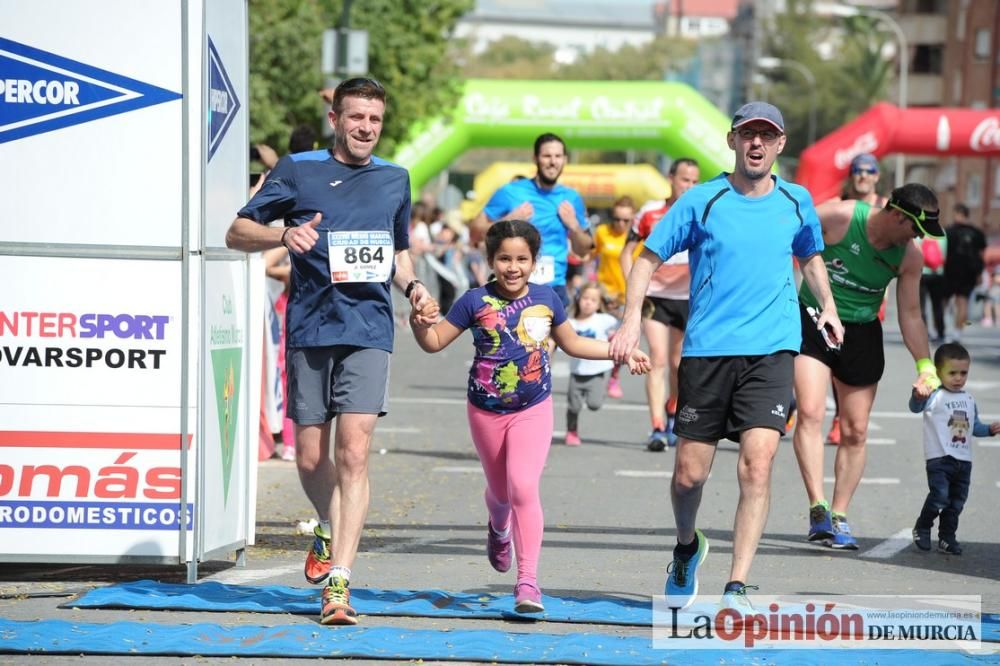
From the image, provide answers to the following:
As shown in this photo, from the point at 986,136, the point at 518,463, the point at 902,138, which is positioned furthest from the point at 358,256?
the point at 986,136

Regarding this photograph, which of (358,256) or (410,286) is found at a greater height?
(358,256)

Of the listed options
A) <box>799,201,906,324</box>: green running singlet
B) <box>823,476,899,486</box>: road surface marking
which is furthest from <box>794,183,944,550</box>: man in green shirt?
<box>823,476,899,486</box>: road surface marking

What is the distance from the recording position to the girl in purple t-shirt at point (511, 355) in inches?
281

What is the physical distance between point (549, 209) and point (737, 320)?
458cm

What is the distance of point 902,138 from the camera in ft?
109

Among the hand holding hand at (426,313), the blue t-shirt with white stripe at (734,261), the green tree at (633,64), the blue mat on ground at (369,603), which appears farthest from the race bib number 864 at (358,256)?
the green tree at (633,64)

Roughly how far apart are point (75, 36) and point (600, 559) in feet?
11.2

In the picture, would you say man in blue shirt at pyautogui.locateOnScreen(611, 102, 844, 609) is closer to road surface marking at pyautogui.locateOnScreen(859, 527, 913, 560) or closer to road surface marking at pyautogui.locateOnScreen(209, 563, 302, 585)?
road surface marking at pyautogui.locateOnScreen(209, 563, 302, 585)

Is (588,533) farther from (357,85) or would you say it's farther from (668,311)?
(668,311)

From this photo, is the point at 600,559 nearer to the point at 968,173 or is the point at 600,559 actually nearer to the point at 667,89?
the point at 667,89

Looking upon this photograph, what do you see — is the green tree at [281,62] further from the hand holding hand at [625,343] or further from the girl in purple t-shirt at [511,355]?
the hand holding hand at [625,343]

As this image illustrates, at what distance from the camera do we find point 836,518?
9.32 meters

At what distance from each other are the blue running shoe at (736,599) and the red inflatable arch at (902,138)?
26656mm

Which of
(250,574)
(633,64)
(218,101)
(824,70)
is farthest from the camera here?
(633,64)
